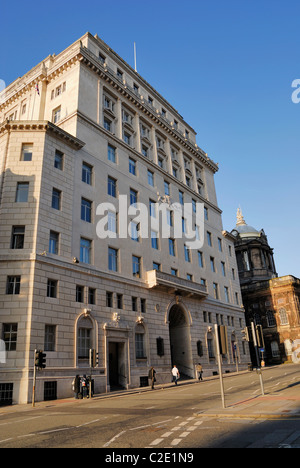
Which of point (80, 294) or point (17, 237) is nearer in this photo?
point (17, 237)

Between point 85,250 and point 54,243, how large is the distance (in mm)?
3527

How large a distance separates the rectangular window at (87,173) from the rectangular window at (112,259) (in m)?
6.99

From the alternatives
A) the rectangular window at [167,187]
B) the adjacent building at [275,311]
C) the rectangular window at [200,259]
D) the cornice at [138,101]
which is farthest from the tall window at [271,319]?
the rectangular window at [167,187]

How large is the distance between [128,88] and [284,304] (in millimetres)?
50641

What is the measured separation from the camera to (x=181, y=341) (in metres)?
43.8

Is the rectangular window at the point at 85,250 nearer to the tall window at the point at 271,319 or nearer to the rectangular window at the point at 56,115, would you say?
the rectangular window at the point at 56,115

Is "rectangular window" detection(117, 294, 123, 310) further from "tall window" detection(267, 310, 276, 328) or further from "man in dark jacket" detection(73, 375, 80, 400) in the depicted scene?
"tall window" detection(267, 310, 276, 328)

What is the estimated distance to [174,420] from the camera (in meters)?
12.3

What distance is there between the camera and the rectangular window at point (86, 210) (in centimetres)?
3317

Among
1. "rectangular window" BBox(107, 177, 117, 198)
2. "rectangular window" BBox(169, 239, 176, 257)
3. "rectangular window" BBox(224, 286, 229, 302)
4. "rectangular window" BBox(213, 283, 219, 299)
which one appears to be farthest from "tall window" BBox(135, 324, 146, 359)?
"rectangular window" BBox(224, 286, 229, 302)

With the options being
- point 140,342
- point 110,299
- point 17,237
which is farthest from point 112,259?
point 17,237

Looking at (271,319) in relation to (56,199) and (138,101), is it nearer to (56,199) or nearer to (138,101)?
(138,101)

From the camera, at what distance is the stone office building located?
26.5 metres
